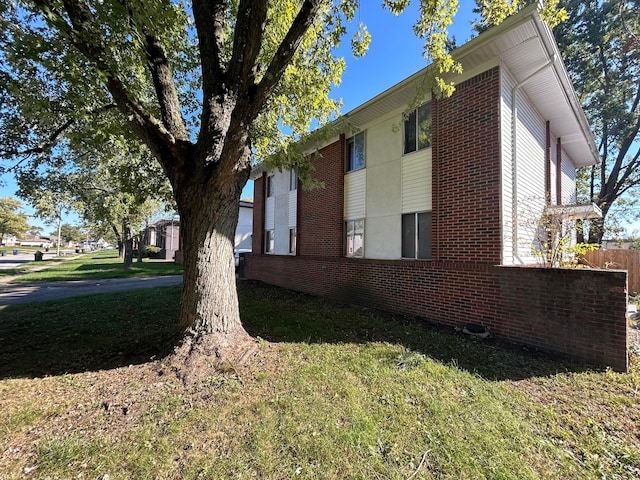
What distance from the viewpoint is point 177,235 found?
32.5 meters

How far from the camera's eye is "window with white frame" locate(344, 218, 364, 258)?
29.1 ft

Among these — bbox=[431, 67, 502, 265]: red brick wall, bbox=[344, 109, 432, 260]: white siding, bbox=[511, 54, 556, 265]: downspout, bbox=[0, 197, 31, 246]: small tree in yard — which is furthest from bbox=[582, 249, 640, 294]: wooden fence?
bbox=[0, 197, 31, 246]: small tree in yard

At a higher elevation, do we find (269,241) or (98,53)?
(98,53)

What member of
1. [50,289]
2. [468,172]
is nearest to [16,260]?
[50,289]

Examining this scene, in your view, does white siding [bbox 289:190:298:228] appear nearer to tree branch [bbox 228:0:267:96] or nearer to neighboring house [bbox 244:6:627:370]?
neighboring house [bbox 244:6:627:370]

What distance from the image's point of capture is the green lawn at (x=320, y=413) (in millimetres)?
2379

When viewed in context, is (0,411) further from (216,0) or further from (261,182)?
(261,182)

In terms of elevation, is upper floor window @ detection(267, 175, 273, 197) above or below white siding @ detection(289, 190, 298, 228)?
above

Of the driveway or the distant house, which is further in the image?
the distant house

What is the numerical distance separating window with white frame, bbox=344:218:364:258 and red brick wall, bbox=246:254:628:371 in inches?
21.8

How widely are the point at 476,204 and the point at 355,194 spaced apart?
3922mm

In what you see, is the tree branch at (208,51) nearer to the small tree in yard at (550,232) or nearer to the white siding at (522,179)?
the white siding at (522,179)

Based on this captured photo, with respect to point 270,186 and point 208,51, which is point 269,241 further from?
point 208,51

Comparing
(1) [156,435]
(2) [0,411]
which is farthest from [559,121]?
(2) [0,411]
